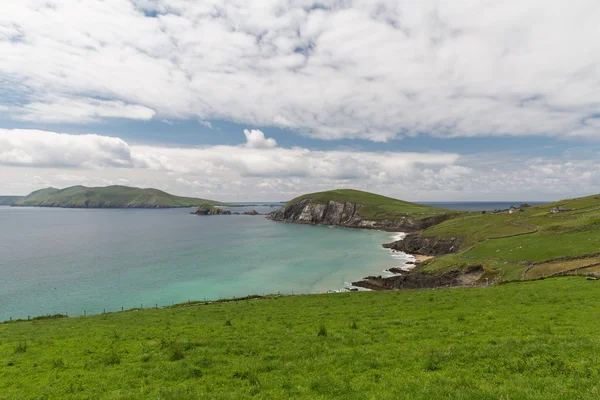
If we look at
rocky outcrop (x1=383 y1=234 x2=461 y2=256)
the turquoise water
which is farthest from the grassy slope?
the turquoise water

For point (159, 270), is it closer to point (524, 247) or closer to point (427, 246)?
point (427, 246)

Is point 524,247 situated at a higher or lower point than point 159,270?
higher

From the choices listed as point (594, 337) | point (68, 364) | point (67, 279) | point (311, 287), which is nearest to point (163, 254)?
point (67, 279)

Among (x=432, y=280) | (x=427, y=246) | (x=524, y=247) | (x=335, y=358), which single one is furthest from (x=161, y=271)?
(x=524, y=247)

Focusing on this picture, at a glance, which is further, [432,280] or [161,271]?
[161,271]

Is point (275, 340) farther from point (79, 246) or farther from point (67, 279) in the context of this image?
point (79, 246)

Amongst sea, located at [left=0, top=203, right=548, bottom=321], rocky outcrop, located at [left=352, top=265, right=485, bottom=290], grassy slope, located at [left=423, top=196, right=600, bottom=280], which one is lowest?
sea, located at [left=0, top=203, right=548, bottom=321]

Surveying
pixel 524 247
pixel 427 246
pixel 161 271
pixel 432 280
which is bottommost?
pixel 161 271

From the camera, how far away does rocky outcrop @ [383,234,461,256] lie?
10680cm

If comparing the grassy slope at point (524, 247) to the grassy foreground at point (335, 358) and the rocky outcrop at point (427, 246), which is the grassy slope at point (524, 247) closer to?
the rocky outcrop at point (427, 246)

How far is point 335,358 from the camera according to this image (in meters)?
15.6

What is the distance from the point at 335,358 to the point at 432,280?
2280 inches

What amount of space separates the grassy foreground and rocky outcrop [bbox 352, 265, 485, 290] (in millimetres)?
37721

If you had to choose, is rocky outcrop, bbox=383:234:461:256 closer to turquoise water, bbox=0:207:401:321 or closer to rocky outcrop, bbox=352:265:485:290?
turquoise water, bbox=0:207:401:321
